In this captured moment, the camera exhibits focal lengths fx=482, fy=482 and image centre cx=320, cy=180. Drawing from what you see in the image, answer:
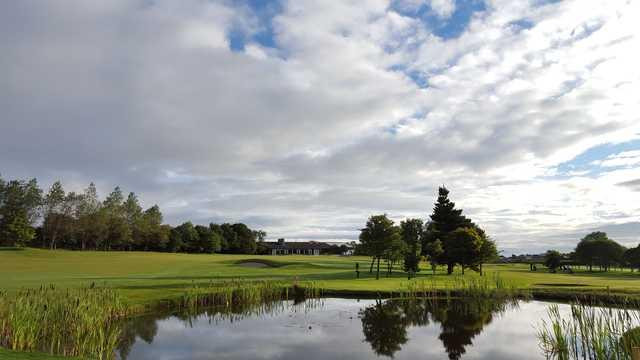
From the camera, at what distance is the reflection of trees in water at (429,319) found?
67.7 feet

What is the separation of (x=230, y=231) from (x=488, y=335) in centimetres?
12560

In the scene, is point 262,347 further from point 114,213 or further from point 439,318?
point 114,213

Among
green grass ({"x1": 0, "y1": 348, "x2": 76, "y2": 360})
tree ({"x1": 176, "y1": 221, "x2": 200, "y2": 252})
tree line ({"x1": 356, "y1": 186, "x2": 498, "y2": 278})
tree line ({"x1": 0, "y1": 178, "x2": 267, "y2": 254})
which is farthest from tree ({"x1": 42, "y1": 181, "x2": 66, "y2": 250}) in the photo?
green grass ({"x1": 0, "y1": 348, "x2": 76, "y2": 360})

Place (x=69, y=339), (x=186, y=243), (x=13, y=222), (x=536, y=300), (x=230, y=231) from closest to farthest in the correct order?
(x=69, y=339) < (x=536, y=300) < (x=13, y=222) < (x=186, y=243) < (x=230, y=231)

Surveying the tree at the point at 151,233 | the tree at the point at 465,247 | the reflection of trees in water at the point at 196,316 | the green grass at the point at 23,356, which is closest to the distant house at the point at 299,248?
the tree at the point at 151,233

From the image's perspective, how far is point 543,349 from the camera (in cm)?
1898

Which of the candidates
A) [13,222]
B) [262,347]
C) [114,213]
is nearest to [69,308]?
[262,347]

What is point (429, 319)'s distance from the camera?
87.0ft

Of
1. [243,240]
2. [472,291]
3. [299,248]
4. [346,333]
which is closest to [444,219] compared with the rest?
[472,291]

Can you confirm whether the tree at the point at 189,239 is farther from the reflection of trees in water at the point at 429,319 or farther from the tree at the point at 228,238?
the reflection of trees in water at the point at 429,319

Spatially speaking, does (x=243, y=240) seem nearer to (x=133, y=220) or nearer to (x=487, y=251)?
(x=133, y=220)

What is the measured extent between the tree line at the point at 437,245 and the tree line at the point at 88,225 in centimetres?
7516

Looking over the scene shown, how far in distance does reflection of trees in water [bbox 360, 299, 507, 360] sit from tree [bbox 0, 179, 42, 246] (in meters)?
93.3

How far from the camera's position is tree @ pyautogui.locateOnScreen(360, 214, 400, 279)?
49.8 m
